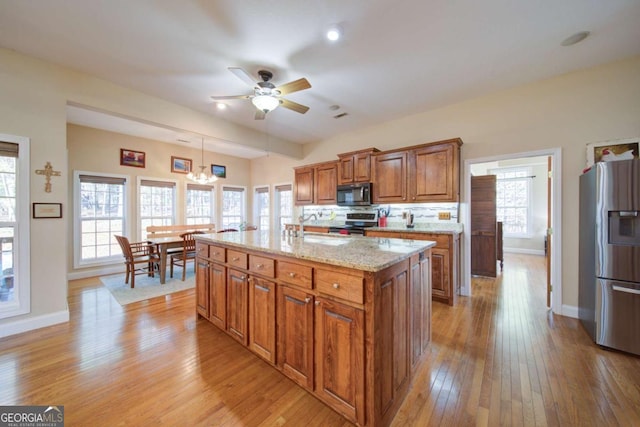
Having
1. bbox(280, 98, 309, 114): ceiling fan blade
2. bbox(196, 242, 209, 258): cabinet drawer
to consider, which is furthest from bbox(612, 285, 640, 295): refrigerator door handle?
bbox(196, 242, 209, 258): cabinet drawer

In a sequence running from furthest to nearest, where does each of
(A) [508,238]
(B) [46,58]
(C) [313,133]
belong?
(A) [508,238], (C) [313,133], (B) [46,58]

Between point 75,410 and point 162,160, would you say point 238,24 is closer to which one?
point 75,410

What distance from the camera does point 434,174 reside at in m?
3.67

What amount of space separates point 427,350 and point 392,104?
331cm

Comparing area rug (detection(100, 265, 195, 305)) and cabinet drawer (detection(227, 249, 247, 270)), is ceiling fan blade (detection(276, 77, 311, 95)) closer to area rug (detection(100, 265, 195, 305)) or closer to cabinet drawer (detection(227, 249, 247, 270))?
cabinet drawer (detection(227, 249, 247, 270))

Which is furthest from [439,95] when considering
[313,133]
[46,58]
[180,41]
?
[46,58]

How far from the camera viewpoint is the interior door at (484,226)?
4492mm

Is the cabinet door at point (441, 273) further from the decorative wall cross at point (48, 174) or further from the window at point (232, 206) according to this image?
the window at point (232, 206)

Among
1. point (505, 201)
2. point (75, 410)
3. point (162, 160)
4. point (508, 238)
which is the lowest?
point (75, 410)

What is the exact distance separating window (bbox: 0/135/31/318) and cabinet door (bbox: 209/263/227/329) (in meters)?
2.01

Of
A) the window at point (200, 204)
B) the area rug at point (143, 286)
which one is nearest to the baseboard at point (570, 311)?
the area rug at point (143, 286)

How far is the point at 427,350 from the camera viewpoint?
7.12ft

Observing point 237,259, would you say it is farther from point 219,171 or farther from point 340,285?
point 219,171

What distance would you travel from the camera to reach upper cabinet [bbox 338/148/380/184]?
14.5 ft
